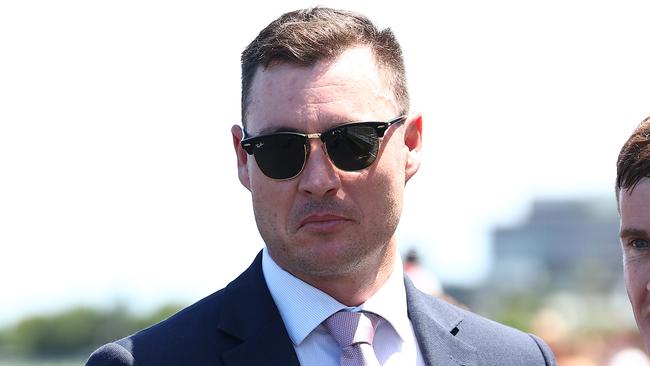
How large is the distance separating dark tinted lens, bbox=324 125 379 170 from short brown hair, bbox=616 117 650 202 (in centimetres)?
77

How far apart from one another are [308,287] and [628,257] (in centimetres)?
100

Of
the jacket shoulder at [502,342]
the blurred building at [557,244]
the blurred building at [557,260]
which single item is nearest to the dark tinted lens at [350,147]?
the jacket shoulder at [502,342]

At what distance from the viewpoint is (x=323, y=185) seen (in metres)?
3.97

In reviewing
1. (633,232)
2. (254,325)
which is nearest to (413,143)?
(254,325)

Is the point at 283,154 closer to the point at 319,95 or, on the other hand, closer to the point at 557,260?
the point at 319,95

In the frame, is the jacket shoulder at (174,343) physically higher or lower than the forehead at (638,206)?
lower

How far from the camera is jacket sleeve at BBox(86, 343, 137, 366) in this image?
12.8ft

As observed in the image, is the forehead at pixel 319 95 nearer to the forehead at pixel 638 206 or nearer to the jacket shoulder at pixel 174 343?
the jacket shoulder at pixel 174 343

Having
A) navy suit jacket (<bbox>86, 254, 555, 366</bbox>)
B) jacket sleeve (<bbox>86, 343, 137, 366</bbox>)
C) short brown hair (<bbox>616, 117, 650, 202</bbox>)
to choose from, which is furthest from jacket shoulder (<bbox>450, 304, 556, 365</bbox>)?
jacket sleeve (<bbox>86, 343, 137, 366</bbox>)

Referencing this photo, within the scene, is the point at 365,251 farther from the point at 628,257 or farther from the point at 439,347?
the point at 628,257

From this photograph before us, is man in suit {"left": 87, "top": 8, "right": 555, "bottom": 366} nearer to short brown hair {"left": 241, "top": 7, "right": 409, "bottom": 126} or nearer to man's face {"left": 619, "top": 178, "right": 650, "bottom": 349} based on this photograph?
short brown hair {"left": 241, "top": 7, "right": 409, "bottom": 126}

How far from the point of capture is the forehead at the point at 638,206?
143 inches

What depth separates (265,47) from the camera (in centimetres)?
416

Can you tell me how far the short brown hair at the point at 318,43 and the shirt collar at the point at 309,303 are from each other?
517 millimetres
